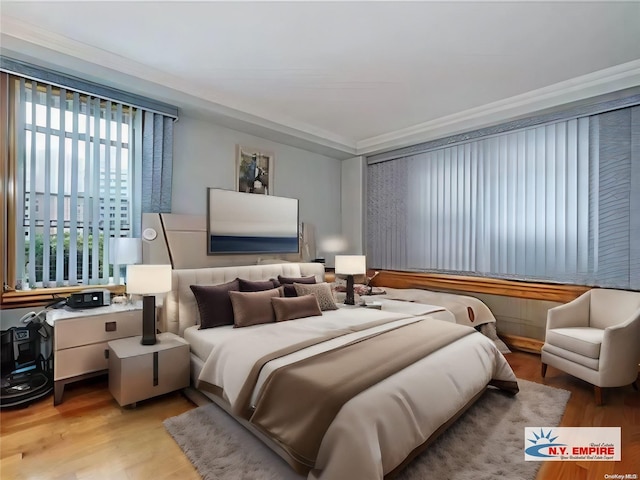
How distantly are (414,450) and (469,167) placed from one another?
3635 mm

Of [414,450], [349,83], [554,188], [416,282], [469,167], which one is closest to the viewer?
[414,450]

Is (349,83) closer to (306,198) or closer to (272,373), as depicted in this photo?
(306,198)

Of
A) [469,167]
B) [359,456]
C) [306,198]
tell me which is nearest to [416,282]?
[469,167]

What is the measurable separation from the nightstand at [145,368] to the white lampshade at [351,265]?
1.79 m

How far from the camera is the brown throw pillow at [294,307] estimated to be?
303cm

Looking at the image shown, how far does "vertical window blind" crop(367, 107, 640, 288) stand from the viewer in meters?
3.30

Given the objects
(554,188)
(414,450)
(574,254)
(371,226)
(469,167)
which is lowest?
(414,450)

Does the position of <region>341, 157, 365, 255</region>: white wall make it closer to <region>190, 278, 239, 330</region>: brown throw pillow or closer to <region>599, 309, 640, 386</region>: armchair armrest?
<region>190, 278, 239, 330</region>: brown throw pillow

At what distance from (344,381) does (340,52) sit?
2553 millimetres

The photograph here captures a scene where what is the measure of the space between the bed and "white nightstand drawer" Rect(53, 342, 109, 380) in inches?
22.1

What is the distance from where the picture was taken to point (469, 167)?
4445mm

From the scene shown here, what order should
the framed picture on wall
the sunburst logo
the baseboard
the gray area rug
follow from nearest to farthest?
the gray area rug
the sunburst logo
the baseboard
the framed picture on wall

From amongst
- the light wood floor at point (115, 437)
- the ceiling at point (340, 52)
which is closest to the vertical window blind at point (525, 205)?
the ceiling at point (340, 52)

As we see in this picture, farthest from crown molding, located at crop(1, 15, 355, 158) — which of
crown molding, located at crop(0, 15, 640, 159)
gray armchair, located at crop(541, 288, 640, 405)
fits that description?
gray armchair, located at crop(541, 288, 640, 405)
